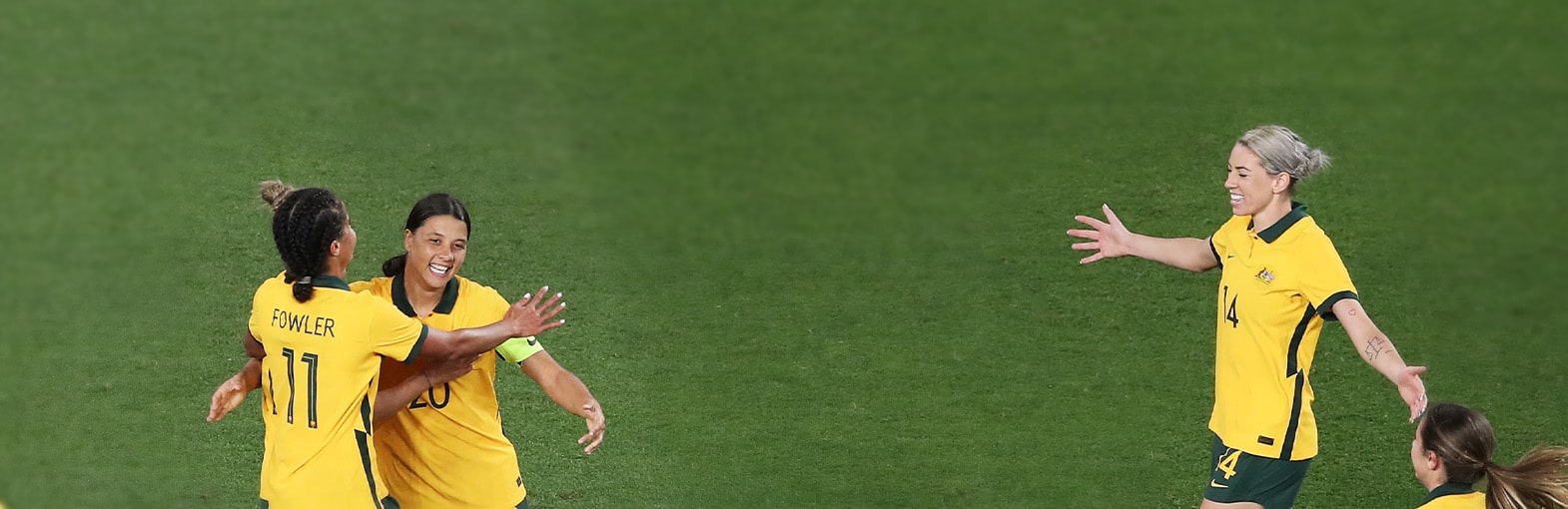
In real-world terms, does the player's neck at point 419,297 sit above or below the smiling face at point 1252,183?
below

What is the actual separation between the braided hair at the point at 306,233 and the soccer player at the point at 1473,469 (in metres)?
2.93

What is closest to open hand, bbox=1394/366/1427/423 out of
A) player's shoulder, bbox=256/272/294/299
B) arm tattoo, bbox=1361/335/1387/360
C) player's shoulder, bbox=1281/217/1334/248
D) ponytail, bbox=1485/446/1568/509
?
arm tattoo, bbox=1361/335/1387/360

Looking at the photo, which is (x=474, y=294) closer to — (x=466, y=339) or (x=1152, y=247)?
(x=466, y=339)

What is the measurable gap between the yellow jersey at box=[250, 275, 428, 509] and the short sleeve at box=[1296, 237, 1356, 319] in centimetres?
259

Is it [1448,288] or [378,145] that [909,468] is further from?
[378,145]

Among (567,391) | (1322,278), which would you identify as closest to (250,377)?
(567,391)

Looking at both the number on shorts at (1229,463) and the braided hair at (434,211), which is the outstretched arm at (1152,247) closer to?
the number on shorts at (1229,463)

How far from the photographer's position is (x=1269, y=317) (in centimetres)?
484

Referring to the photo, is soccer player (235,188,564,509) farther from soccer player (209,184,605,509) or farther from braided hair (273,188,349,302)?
soccer player (209,184,605,509)

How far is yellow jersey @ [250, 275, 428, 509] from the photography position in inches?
159

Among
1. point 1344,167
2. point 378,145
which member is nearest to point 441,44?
point 378,145

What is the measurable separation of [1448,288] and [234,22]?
7560 mm

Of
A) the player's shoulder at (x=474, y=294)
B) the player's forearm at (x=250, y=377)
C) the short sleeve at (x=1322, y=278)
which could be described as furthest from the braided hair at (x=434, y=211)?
the short sleeve at (x=1322, y=278)

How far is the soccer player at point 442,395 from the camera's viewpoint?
4.40 metres
